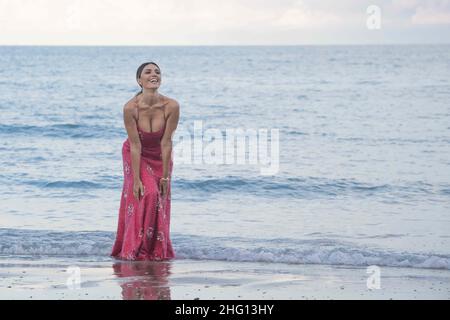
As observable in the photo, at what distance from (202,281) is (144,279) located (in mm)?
504

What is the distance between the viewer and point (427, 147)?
19.5m

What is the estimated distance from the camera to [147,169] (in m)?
8.07

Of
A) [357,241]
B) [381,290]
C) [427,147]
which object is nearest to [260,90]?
[427,147]

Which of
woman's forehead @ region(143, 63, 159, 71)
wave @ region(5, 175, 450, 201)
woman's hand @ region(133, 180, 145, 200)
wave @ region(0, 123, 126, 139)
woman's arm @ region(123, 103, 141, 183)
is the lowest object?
wave @ region(5, 175, 450, 201)

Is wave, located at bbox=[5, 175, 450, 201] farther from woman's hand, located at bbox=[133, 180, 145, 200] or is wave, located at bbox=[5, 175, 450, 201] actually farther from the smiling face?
the smiling face

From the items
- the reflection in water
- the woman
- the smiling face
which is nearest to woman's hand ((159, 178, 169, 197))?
the woman

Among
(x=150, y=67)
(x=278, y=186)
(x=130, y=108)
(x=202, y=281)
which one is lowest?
(x=202, y=281)

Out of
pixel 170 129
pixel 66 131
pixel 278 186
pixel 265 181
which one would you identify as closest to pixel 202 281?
pixel 170 129

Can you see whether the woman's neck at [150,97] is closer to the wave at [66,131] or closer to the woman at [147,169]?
the woman at [147,169]

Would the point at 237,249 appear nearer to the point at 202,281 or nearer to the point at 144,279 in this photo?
the point at 202,281

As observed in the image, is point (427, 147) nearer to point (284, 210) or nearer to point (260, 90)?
point (284, 210)

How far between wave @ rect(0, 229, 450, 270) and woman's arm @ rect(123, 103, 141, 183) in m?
1.49

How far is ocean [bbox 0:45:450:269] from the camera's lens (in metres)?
9.76

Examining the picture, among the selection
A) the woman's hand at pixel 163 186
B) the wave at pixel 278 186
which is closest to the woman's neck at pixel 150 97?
the woman's hand at pixel 163 186
